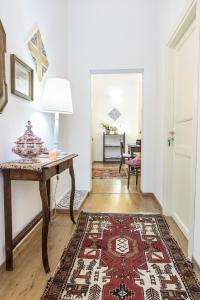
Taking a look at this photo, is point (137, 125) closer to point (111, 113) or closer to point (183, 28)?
point (111, 113)

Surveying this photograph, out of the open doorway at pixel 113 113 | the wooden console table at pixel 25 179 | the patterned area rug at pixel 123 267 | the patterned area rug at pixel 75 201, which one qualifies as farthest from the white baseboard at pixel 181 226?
the open doorway at pixel 113 113

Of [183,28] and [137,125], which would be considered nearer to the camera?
[183,28]

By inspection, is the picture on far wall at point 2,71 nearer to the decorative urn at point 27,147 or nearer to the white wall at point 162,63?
the decorative urn at point 27,147

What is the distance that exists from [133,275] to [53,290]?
0.53 meters

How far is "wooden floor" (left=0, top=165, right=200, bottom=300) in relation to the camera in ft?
4.52

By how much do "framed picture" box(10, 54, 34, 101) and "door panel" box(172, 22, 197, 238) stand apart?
4.69 ft

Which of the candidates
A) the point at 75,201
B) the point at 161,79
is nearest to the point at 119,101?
the point at 161,79

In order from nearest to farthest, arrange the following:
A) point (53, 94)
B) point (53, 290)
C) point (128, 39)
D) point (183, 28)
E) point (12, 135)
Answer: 1. point (53, 290)
2. point (12, 135)
3. point (183, 28)
4. point (53, 94)
5. point (128, 39)

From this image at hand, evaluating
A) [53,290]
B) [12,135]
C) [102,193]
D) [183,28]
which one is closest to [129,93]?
[102,193]

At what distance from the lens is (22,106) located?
1893 mm

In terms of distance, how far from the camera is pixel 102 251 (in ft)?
5.92

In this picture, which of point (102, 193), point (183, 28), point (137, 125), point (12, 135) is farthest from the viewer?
point (137, 125)

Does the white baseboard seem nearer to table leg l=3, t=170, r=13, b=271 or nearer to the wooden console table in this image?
the wooden console table

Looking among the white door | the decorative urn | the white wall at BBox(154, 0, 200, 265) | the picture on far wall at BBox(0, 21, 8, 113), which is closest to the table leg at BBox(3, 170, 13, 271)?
the decorative urn
